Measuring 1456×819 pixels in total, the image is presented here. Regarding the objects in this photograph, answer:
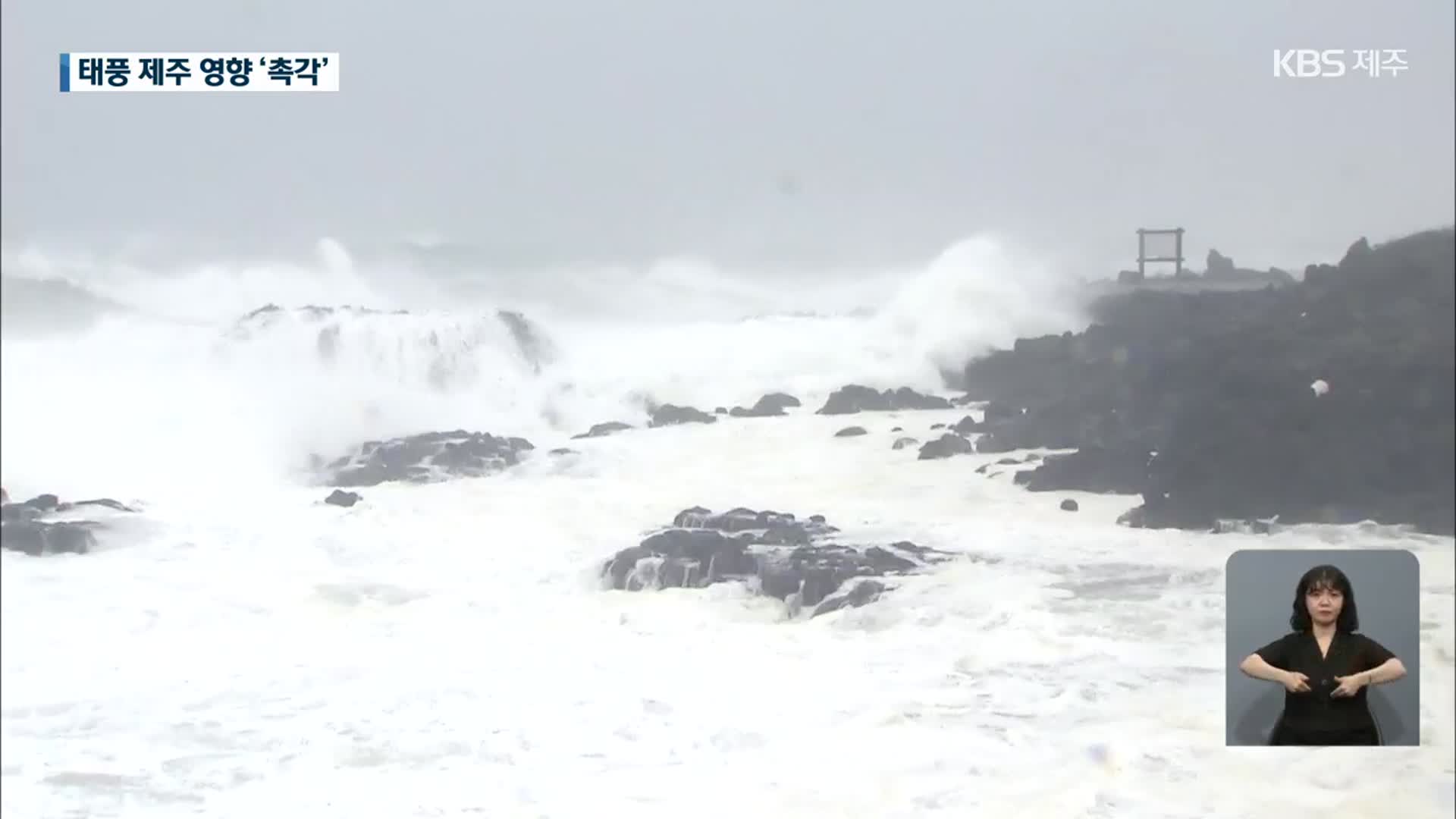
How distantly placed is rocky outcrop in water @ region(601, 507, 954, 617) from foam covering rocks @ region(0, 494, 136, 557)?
3.68ft

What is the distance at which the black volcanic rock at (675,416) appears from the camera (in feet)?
7.64

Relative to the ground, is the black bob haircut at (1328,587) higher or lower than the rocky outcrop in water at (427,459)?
lower

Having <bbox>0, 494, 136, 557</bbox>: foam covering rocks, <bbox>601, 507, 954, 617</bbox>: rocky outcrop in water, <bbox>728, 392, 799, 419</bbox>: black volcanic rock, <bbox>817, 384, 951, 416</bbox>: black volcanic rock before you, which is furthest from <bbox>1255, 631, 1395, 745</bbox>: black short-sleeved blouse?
<bbox>0, 494, 136, 557</bbox>: foam covering rocks

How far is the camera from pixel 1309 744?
2.16 meters

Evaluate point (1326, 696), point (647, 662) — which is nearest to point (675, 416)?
point (647, 662)

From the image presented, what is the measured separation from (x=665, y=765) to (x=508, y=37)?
161cm

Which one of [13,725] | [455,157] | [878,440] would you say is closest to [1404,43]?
[878,440]

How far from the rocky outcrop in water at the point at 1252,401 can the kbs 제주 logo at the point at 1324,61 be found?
446mm

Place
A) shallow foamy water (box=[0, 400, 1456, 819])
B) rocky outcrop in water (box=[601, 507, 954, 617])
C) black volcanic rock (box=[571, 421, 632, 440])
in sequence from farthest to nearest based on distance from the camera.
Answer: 1. black volcanic rock (box=[571, 421, 632, 440])
2. rocky outcrop in water (box=[601, 507, 954, 617])
3. shallow foamy water (box=[0, 400, 1456, 819])

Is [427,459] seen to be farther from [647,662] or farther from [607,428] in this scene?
[647,662]

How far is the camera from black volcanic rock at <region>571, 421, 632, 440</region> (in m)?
2.33

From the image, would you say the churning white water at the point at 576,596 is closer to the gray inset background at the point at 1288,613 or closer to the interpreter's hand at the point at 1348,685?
the gray inset background at the point at 1288,613

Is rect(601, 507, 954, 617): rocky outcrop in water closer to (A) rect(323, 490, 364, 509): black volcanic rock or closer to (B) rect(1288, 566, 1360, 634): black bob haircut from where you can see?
(A) rect(323, 490, 364, 509): black volcanic rock

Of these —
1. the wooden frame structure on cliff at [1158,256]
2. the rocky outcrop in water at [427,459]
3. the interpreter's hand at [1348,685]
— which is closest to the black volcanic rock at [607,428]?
the rocky outcrop in water at [427,459]
